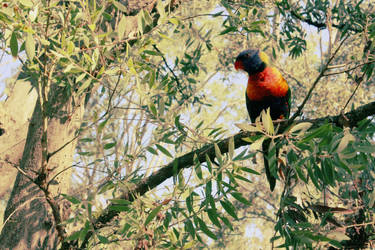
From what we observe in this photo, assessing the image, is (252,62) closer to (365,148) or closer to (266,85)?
(266,85)

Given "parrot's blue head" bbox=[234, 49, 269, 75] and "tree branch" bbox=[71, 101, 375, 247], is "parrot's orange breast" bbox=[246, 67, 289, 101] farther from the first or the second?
"tree branch" bbox=[71, 101, 375, 247]

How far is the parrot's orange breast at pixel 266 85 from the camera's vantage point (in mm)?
3430

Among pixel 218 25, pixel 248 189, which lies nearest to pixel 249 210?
pixel 248 189

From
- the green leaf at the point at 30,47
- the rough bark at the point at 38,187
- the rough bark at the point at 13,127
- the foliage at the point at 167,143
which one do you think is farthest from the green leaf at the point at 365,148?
the rough bark at the point at 13,127

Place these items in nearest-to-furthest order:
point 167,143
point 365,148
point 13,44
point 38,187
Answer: point 365,148 < point 13,44 < point 167,143 < point 38,187

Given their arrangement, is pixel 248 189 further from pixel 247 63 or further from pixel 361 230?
pixel 361 230

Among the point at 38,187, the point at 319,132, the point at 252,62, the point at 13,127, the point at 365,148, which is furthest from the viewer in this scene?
the point at 252,62

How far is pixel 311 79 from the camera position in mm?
7676

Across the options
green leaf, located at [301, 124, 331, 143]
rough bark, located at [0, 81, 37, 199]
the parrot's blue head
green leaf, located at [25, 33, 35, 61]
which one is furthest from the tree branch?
the parrot's blue head

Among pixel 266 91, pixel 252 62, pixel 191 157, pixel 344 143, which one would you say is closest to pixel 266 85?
pixel 266 91

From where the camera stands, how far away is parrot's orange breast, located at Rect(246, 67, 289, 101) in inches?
135

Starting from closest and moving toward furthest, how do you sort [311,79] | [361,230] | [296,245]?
[296,245], [361,230], [311,79]

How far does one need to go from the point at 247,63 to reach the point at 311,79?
4338mm

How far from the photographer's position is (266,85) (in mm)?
3453
